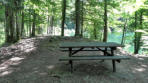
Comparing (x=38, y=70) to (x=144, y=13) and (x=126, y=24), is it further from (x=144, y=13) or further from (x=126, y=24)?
(x=126, y=24)

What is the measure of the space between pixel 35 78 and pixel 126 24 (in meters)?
11.8

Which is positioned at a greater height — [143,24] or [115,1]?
[115,1]

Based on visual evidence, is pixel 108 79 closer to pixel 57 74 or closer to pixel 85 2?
pixel 57 74

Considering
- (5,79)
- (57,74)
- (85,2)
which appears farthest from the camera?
(85,2)

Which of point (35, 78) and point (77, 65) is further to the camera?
point (77, 65)

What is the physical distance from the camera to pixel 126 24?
12383 millimetres

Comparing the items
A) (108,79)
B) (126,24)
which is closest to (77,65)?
(108,79)

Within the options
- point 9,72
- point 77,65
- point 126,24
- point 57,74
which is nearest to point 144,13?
point 126,24

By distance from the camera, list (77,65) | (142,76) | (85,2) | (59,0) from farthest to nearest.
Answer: (59,0) < (85,2) < (77,65) < (142,76)

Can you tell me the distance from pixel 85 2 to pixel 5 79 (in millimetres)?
10909

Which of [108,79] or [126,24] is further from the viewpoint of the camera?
[126,24]

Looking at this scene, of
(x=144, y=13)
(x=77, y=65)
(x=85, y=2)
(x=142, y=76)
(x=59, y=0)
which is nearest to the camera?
(x=142, y=76)

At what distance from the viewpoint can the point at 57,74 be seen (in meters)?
3.49

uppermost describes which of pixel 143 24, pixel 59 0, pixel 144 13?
pixel 59 0
